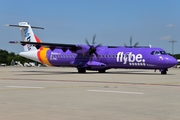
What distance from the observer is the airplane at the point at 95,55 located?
115 feet

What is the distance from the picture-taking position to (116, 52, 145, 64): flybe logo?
117ft

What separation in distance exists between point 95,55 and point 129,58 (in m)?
5.16

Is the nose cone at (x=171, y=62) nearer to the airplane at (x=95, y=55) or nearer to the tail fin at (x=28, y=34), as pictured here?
the airplane at (x=95, y=55)

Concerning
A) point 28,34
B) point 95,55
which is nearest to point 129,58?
point 95,55

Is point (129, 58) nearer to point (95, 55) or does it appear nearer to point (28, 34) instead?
point (95, 55)

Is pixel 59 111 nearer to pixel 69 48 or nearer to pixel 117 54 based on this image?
pixel 117 54

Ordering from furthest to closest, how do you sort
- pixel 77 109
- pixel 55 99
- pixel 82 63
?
1. pixel 82 63
2. pixel 55 99
3. pixel 77 109

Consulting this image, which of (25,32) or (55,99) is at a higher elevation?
(25,32)

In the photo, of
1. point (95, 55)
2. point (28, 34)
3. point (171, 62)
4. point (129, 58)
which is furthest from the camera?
point (28, 34)

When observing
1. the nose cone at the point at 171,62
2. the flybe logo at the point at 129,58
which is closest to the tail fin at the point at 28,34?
the flybe logo at the point at 129,58

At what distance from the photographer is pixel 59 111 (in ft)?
30.3

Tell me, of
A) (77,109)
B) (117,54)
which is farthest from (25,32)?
(77,109)

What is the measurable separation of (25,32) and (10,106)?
38013 mm

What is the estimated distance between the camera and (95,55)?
39875 mm
